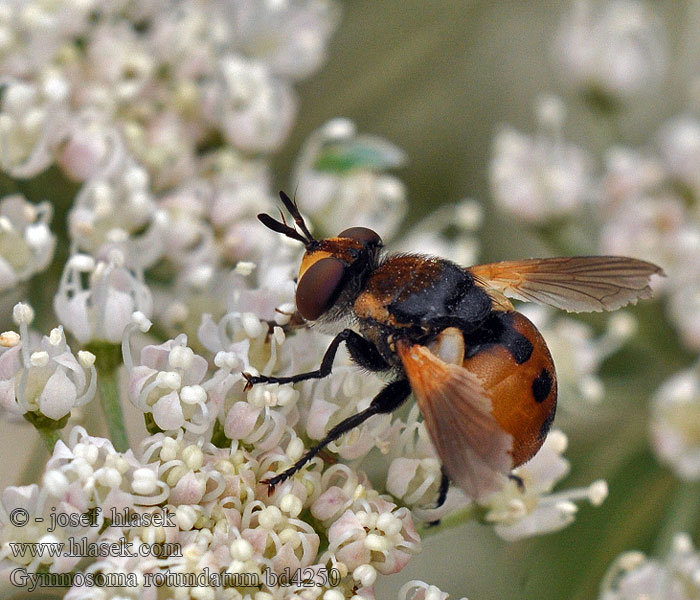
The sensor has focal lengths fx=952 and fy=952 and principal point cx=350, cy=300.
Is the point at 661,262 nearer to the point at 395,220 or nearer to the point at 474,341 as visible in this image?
the point at 395,220

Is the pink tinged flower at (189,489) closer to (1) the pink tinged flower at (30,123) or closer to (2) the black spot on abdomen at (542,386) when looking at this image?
(2) the black spot on abdomen at (542,386)

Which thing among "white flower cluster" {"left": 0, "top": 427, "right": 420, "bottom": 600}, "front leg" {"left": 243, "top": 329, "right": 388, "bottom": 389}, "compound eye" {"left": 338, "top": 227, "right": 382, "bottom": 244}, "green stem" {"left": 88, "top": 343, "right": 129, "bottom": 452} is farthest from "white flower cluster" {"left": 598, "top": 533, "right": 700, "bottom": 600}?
"green stem" {"left": 88, "top": 343, "right": 129, "bottom": 452}

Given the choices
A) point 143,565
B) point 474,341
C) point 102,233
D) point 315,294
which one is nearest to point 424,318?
point 474,341

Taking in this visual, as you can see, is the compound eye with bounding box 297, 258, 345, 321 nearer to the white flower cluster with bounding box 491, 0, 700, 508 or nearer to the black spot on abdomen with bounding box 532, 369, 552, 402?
the black spot on abdomen with bounding box 532, 369, 552, 402

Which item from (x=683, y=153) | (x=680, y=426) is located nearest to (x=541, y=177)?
(x=683, y=153)

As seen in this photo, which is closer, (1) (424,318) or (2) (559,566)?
(1) (424,318)

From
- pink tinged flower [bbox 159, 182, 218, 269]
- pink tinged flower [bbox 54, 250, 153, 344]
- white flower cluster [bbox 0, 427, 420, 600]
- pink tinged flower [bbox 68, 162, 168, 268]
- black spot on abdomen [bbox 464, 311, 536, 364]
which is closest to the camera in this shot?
white flower cluster [bbox 0, 427, 420, 600]

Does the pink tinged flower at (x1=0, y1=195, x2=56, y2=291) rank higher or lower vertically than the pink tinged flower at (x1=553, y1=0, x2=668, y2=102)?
lower
